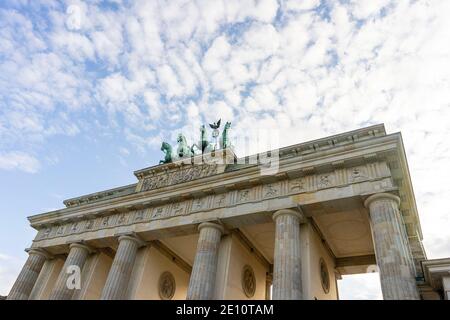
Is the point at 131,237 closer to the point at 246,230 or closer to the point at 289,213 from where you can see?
the point at 246,230

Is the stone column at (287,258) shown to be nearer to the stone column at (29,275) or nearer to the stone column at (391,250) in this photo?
the stone column at (391,250)

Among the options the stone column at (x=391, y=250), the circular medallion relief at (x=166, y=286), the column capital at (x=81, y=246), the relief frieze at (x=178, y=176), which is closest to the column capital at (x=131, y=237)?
the circular medallion relief at (x=166, y=286)

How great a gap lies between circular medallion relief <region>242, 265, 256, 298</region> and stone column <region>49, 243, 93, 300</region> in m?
10.4

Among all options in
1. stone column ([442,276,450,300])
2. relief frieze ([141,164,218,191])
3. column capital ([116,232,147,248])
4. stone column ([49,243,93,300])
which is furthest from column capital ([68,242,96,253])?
stone column ([442,276,450,300])

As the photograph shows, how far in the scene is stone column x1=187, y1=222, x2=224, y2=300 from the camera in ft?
55.6

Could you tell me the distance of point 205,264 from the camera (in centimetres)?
1767

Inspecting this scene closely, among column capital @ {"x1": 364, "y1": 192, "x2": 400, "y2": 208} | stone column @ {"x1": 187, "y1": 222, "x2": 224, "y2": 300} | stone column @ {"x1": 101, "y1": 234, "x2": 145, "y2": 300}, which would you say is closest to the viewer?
column capital @ {"x1": 364, "y1": 192, "x2": 400, "y2": 208}

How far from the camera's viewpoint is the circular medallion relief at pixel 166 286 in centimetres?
2253

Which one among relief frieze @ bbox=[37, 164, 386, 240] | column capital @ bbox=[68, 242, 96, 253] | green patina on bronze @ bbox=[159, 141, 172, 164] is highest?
green patina on bronze @ bbox=[159, 141, 172, 164]

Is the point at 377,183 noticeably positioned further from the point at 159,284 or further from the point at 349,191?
the point at 159,284

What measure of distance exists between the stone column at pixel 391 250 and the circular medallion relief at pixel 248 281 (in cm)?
811

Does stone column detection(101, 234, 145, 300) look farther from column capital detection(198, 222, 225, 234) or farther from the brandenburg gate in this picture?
column capital detection(198, 222, 225, 234)

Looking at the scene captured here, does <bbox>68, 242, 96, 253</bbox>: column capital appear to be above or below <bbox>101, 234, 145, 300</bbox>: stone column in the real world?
above

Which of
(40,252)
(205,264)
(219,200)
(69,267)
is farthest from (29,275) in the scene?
(219,200)
